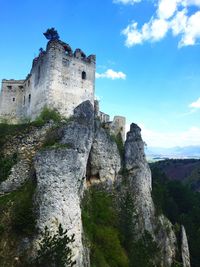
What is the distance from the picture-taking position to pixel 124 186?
37.2 meters

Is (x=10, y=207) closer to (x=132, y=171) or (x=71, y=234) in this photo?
(x=71, y=234)

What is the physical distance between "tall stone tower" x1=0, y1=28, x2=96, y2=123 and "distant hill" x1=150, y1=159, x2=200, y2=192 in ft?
395

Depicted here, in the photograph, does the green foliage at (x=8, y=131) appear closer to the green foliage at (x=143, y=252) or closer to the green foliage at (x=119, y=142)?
the green foliage at (x=119, y=142)

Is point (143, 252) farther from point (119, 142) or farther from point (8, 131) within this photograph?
point (8, 131)

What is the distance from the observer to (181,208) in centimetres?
7162

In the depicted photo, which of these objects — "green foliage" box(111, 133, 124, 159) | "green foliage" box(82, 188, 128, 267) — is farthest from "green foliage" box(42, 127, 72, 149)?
"green foliage" box(111, 133, 124, 159)

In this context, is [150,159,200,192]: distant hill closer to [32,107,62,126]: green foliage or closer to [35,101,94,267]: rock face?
[32,107,62,126]: green foliage

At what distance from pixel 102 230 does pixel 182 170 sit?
15294 cm

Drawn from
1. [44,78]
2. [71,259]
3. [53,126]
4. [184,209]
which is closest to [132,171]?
[53,126]

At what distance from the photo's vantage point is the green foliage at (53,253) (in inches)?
792

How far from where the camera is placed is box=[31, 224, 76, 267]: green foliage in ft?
66.0

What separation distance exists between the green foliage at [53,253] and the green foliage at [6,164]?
7487 mm

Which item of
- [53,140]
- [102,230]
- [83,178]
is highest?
[53,140]

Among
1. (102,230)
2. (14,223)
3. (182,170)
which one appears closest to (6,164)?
(14,223)
